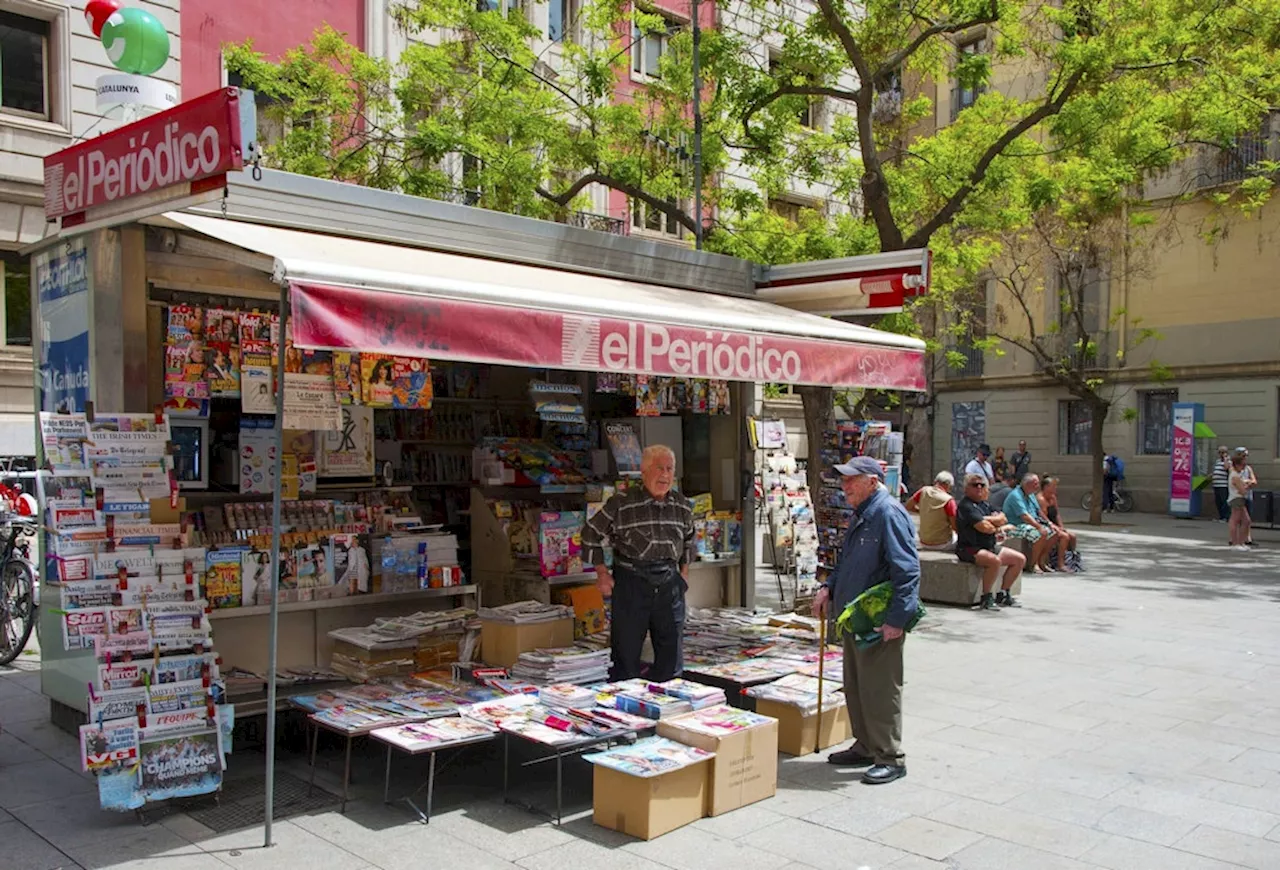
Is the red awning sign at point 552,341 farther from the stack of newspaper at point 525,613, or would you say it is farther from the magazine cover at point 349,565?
the magazine cover at point 349,565

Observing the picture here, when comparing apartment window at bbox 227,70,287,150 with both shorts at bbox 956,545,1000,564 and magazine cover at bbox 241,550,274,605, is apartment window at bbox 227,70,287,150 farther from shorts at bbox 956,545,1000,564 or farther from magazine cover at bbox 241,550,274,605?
magazine cover at bbox 241,550,274,605

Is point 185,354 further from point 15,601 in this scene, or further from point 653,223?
point 653,223

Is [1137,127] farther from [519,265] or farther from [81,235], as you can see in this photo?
[81,235]

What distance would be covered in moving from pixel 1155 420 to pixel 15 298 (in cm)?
2459

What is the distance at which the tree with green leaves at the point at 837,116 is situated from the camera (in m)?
11.4

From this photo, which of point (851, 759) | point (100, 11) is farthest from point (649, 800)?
point (100, 11)

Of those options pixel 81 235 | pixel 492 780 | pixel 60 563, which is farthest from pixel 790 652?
pixel 81 235

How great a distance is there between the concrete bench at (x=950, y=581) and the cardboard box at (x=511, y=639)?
5510 millimetres

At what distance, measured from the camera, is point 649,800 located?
4.54m

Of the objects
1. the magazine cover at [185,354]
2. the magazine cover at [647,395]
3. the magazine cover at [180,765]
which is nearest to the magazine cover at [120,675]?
the magazine cover at [180,765]

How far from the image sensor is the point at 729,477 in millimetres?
8750

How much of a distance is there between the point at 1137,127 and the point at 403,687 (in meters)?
10.6

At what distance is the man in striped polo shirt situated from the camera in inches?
231

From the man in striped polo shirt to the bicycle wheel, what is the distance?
457 cm
